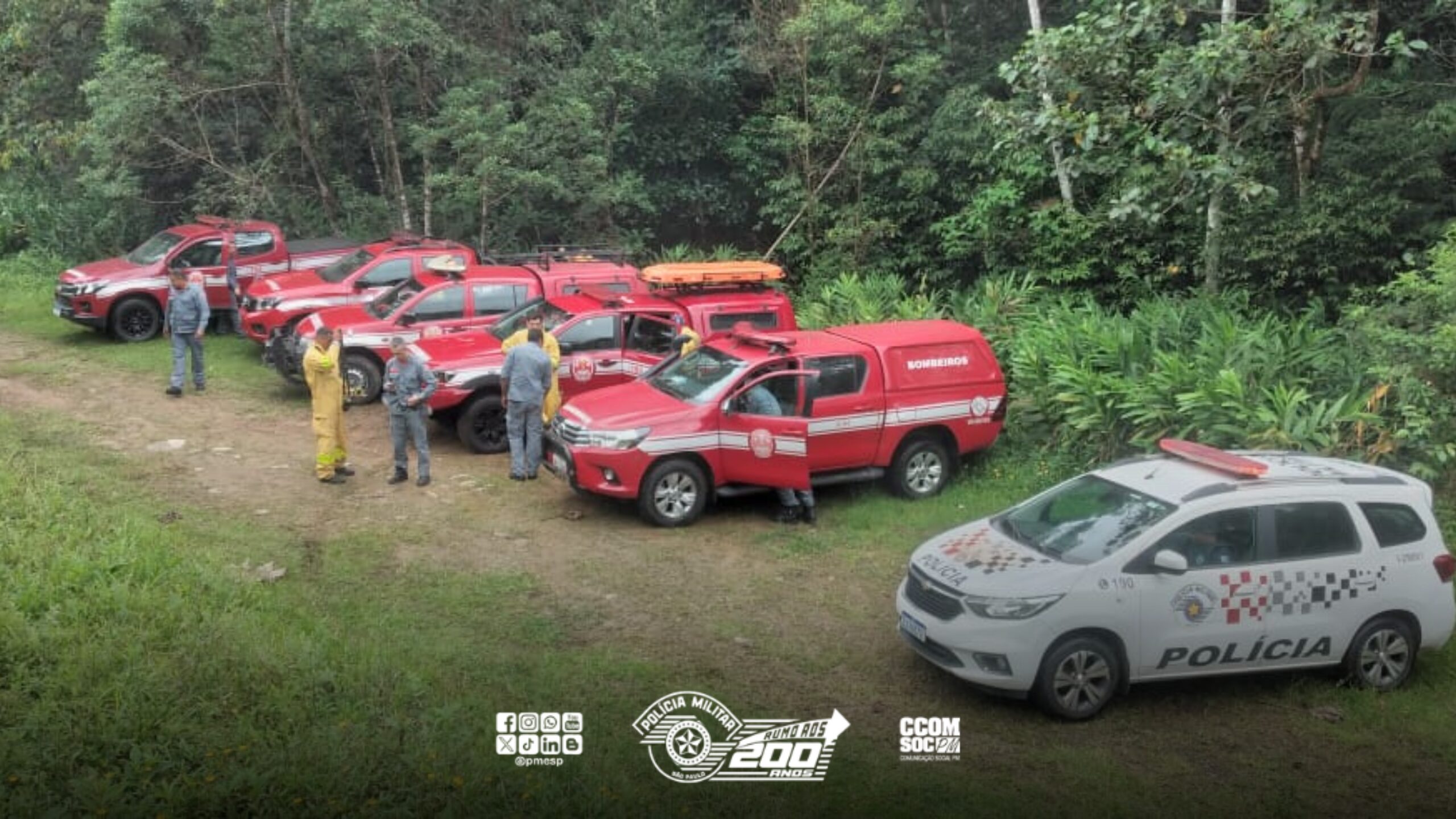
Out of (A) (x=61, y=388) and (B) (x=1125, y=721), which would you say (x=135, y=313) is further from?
(B) (x=1125, y=721)

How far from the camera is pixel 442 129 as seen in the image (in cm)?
2003

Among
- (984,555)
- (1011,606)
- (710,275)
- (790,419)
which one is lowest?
→ (1011,606)

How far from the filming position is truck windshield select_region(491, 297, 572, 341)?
542 inches

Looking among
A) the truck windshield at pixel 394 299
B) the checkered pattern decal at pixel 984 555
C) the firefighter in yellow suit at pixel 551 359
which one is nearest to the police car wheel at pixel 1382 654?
the checkered pattern decal at pixel 984 555

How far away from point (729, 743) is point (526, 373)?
230 inches

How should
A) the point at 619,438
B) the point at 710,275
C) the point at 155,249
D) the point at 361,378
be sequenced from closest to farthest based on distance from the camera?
the point at 619,438 < the point at 710,275 < the point at 361,378 < the point at 155,249

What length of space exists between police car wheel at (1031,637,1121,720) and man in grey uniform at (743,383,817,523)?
4.09 metres

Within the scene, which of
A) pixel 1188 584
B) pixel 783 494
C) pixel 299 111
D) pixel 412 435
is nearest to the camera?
pixel 1188 584

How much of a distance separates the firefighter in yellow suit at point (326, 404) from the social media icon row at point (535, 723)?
5654 millimetres

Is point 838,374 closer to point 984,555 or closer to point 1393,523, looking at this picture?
point 984,555

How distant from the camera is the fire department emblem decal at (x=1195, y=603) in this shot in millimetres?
7504

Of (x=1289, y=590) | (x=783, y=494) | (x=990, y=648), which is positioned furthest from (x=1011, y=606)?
(x=783, y=494)

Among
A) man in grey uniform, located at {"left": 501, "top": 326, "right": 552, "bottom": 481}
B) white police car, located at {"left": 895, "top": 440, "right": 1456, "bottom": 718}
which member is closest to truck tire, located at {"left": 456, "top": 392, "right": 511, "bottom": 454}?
man in grey uniform, located at {"left": 501, "top": 326, "right": 552, "bottom": 481}

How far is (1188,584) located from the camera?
7.52 metres
